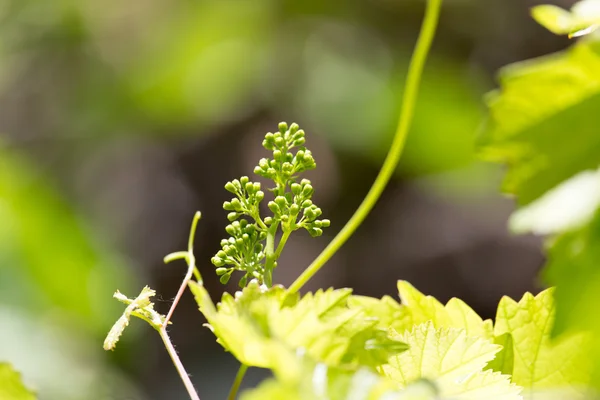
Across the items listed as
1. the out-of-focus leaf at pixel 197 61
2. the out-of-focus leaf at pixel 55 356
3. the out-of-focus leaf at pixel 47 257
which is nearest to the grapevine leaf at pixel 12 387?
the out-of-focus leaf at pixel 47 257

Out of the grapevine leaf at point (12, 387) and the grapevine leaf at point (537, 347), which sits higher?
the grapevine leaf at point (537, 347)

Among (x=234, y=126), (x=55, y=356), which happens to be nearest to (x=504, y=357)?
(x=55, y=356)

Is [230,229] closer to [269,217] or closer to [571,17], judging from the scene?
[269,217]

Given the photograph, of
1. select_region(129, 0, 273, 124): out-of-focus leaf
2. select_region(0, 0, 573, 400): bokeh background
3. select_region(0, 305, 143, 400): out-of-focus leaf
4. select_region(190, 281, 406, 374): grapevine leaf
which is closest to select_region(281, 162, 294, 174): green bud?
select_region(190, 281, 406, 374): grapevine leaf

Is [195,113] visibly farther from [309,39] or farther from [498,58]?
[498,58]

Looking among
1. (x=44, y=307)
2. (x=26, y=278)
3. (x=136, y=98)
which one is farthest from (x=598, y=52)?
(x=136, y=98)

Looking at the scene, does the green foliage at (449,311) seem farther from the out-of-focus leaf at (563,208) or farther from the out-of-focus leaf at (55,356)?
the out-of-focus leaf at (55,356)

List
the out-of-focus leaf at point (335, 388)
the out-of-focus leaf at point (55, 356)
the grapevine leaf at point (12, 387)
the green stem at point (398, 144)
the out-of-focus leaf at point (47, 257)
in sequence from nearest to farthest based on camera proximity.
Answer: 1. the out-of-focus leaf at point (335, 388)
2. the grapevine leaf at point (12, 387)
3. the green stem at point (398, 144)
4. the out-of-focus leaf at point (47, 257)
5. the out-of-focus leaf at point (55, 356)
